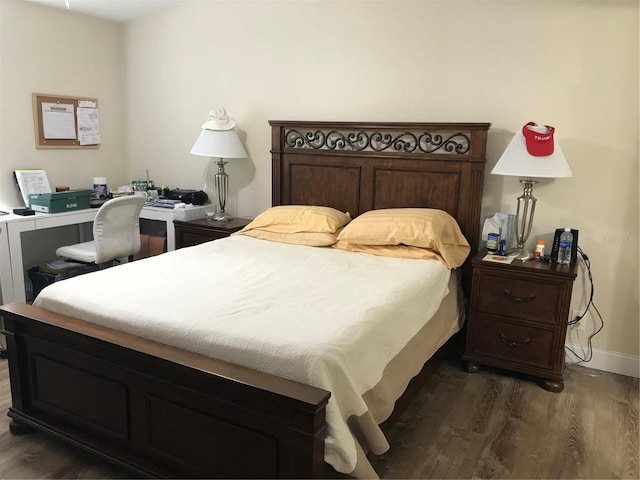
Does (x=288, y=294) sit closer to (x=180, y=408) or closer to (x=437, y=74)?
(x=180, y=408)

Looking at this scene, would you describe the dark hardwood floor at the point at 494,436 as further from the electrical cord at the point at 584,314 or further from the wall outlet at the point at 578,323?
the wall outlet at the point at 578,323

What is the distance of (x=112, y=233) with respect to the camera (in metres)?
3.47

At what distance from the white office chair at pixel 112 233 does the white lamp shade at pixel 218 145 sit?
0.57 meters

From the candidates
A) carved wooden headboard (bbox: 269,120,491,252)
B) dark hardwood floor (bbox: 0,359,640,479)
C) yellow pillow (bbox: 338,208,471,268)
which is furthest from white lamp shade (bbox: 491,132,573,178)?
dark hardwood floor (bbox: 0,359,640,479)

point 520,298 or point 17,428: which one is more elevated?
point 520,298

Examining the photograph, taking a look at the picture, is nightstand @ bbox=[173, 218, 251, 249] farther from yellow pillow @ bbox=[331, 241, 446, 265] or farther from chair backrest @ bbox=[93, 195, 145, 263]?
yellow pillow @ bbox=[331, 241, 446, 265]

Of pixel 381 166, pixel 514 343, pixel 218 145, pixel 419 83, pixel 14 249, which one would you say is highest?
pixel 419 83

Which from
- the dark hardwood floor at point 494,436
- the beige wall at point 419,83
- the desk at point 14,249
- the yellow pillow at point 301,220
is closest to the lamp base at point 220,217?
the beige wall at point 419,83

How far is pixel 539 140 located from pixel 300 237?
4.81 feet

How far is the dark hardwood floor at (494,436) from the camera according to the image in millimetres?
2092

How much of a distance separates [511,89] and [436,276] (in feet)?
4.13

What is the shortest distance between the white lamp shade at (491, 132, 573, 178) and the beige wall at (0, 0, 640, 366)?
0.29 meters

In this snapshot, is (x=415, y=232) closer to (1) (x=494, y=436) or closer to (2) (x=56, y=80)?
(1) (x=494, y=436)

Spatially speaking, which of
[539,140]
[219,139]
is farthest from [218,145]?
[539,140]
